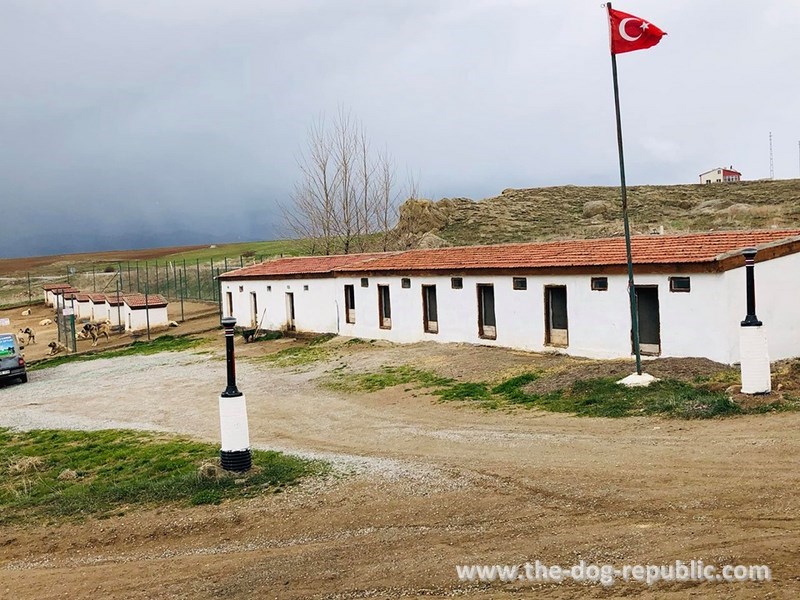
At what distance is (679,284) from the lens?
16.6m

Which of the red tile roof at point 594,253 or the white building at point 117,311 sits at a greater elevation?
the red tile roof at point 594,253

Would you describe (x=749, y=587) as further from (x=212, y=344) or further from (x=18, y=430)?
(x=212, y=344)

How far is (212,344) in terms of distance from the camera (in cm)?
3216

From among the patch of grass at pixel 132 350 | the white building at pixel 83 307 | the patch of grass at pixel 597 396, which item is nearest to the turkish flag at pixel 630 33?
the patch of grass at pixel 597 396

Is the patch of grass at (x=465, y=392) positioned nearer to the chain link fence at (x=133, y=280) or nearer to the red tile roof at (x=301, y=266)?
the red tile roof at (x=301, y=266)

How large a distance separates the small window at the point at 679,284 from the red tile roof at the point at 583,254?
40cm

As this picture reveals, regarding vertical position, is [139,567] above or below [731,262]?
below

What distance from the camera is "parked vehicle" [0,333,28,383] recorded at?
1009 inches

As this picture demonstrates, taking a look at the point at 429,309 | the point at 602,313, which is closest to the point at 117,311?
the point at 429,309

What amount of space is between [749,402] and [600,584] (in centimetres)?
680

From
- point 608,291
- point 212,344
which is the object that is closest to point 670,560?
point 608,291

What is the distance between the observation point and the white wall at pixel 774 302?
15.8 meters

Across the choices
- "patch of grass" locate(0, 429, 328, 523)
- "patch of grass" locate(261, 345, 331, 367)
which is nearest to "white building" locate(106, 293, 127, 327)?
"patch of grass" locate(261, 345, 331, 367)

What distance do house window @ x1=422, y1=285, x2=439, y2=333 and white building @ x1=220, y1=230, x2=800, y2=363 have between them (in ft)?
0.12
